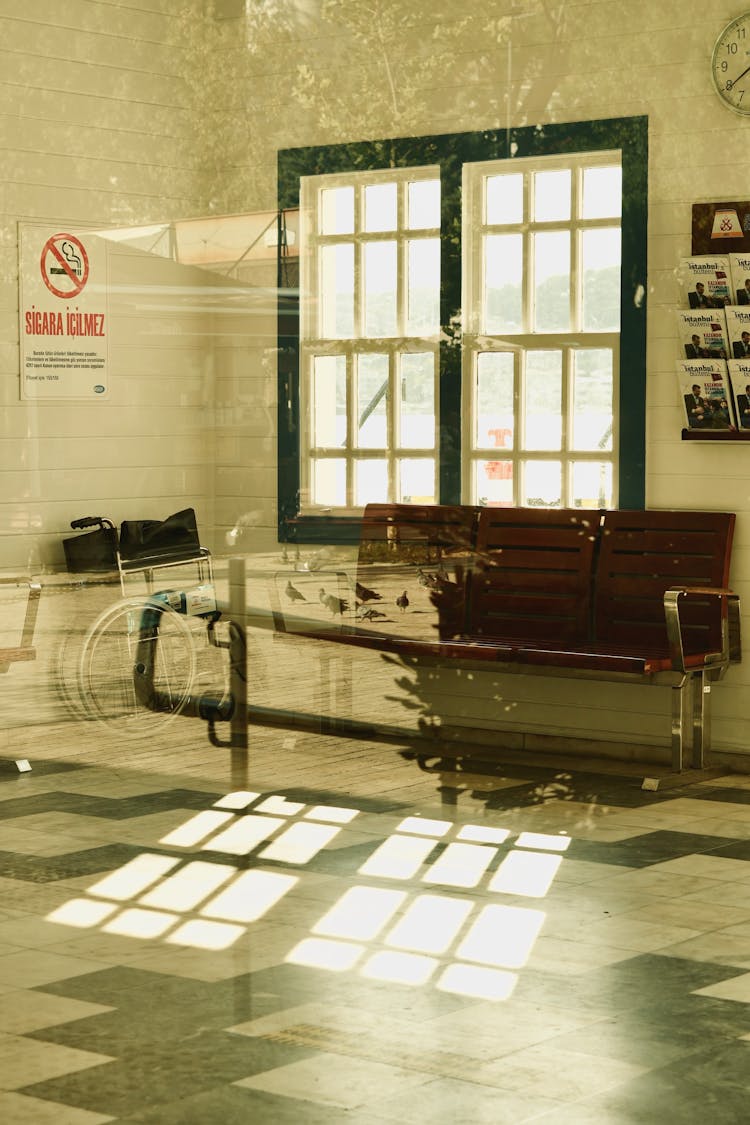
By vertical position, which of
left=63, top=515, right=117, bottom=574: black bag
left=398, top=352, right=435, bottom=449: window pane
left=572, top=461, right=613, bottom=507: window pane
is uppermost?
left=398, top=352, right=435, bottom=449: window pane

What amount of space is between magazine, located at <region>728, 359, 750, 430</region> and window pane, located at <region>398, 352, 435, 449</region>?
890 mm

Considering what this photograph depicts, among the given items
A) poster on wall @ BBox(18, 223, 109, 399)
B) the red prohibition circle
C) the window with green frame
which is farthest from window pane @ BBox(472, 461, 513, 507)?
the red prohibition circle

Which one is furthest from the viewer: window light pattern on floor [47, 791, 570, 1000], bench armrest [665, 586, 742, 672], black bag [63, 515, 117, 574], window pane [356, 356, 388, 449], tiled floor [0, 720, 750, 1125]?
black bag [63, 515, 117, 574]

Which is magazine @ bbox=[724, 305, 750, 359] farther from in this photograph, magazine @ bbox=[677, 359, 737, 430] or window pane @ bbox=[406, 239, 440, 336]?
window pane @ bbox=[406, 239, 440, 336]

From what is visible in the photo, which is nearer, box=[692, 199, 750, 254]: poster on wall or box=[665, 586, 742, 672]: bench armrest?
box=[665, 586, 742, 672]: bench armrest

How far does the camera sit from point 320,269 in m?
4.99

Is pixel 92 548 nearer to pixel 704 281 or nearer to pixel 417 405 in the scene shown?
pixel 417 405

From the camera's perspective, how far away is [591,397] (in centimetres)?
491

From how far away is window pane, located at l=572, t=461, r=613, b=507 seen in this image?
4945 millimetres

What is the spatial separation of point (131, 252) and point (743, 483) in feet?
6.51

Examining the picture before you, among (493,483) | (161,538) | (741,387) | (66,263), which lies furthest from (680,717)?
(66,263)

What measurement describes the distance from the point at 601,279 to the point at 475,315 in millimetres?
382

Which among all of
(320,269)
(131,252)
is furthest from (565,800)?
(131,252)

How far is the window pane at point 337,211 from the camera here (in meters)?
4.93
